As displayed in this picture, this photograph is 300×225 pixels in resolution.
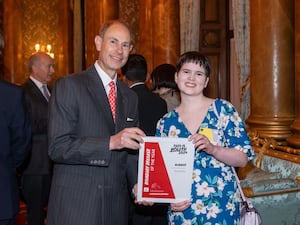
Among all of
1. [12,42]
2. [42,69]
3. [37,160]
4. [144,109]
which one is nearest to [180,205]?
[144,109]

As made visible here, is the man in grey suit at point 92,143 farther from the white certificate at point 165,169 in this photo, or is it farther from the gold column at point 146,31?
the gold column at point 146,31

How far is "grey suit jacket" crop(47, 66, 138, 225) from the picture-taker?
2225mm

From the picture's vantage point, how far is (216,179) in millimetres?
2477

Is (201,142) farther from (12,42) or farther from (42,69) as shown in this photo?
(12,42)

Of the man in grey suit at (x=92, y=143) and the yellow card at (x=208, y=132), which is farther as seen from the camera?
the yellow card at (x=208, y=132)

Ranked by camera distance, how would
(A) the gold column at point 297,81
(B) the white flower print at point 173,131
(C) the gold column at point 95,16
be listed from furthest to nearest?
(C) the gold column at point 95,16 < (A) the gold column at point 297,81 < (B) the white flower print at point 173,131

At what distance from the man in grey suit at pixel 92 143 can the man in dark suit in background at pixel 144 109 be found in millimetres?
1412

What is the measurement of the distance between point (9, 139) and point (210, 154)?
3.68ft

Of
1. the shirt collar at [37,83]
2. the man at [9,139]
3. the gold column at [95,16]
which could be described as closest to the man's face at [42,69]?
the shirt collar at [37,83]

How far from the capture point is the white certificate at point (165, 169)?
2250 mm

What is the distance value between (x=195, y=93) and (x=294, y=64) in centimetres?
250

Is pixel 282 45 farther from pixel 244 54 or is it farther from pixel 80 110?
pixel 80 110

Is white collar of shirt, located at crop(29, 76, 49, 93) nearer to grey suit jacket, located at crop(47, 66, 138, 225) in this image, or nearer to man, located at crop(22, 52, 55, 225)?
man, located at crop(22, 52, 55, 225)

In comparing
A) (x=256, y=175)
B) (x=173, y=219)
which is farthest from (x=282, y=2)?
(x=173, y=219)
